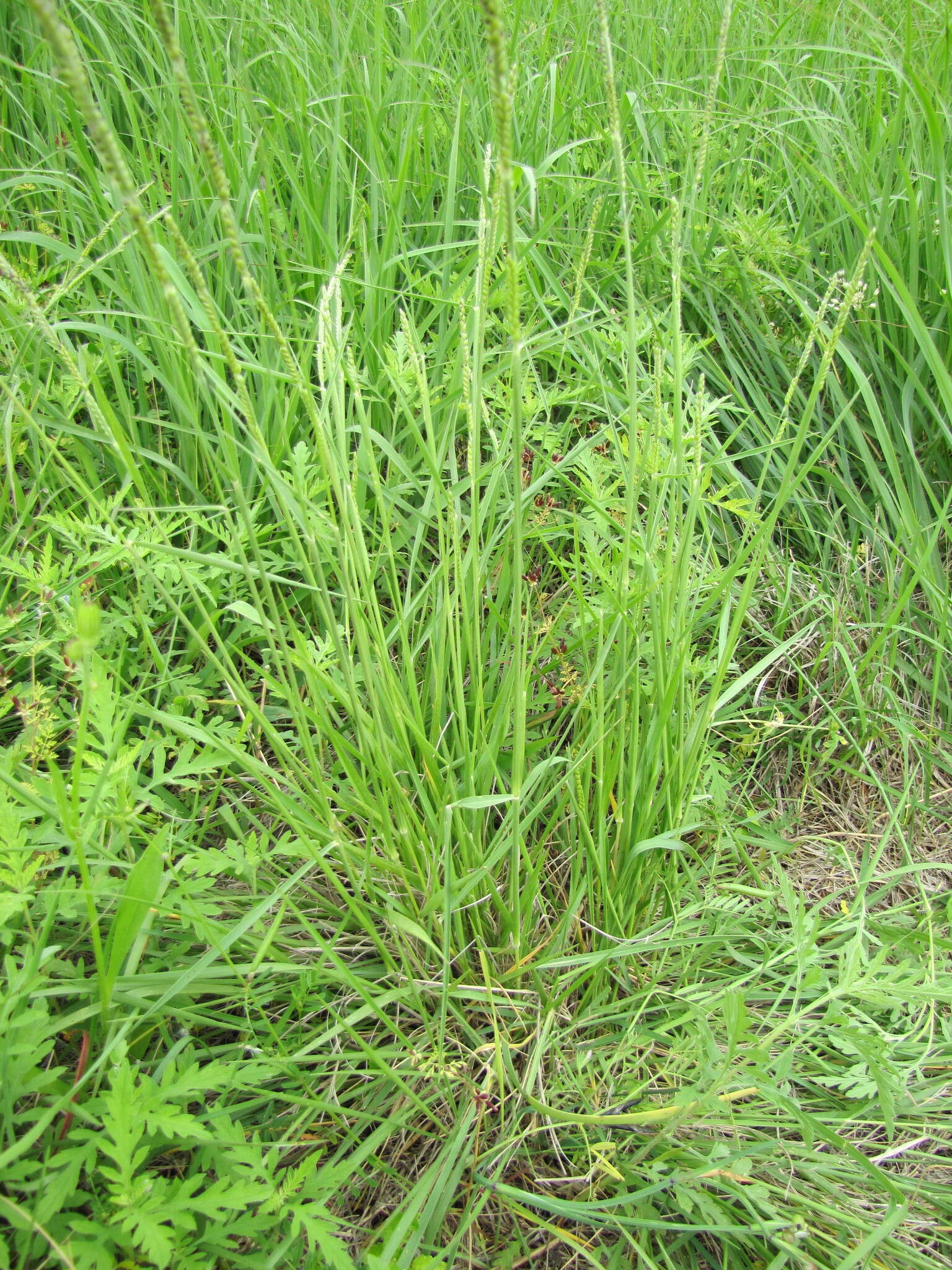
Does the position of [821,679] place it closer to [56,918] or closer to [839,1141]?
[839,1141]

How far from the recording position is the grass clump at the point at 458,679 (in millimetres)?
952

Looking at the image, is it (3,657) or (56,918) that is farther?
(3,657)

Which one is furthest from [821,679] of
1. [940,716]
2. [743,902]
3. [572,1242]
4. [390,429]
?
[572,1242]

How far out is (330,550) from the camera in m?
1.24

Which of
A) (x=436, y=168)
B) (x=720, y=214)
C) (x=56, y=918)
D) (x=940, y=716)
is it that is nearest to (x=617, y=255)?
(x=720, y=214)

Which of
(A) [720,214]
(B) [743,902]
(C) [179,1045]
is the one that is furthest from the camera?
(A) [720,214]

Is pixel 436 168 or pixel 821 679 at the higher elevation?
pixel 436 168

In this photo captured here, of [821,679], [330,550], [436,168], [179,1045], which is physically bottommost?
[821,679]

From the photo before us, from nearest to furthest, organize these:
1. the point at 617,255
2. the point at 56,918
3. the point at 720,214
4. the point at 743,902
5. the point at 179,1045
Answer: the point at 179,1045 < the point at 56,918 < the point at 743,902 < the point at 617,255 < the point at 720,214

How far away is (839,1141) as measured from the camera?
3.33 ft

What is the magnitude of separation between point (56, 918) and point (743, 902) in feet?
3.52

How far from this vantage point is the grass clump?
0.95m

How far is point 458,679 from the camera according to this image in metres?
1.14

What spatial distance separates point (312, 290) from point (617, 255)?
2.57 ft
